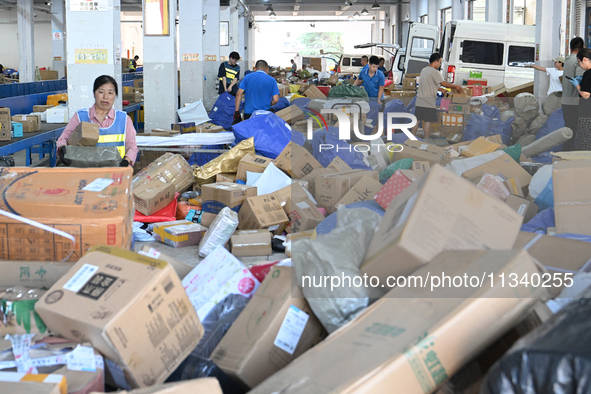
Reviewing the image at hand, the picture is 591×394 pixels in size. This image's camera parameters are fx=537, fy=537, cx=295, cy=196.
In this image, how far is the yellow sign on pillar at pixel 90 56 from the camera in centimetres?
612

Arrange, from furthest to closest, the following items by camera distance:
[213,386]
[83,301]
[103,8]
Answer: [103,8] → [83,301] → [213,386]

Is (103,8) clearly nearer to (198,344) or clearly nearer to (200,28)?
Answer: (198,344)

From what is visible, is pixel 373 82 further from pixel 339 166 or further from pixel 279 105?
pixel 339 166

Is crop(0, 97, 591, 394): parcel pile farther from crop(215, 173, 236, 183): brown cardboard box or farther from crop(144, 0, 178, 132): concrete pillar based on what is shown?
crop(144, 0, 178, 132): concrete pillar

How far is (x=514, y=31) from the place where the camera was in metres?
11.9

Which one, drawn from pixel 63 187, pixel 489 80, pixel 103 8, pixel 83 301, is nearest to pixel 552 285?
pixel 83 301

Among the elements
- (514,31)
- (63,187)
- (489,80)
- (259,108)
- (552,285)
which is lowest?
(552,285)

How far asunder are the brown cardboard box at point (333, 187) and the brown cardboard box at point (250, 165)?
0.60 meters

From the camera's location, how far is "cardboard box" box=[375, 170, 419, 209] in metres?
3.52

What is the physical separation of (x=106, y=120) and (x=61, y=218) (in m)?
1.96

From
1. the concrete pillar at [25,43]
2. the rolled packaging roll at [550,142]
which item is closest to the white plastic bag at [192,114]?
the rolled packaging roll at [550,142]

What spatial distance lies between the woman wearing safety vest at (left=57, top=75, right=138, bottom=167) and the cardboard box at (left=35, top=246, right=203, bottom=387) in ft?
7.53

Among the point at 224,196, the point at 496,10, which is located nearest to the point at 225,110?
the point at 224,196

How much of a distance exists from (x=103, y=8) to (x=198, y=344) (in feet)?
17.2
